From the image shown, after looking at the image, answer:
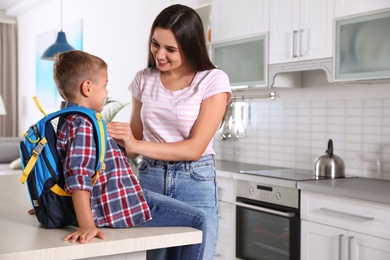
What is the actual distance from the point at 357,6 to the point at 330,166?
91 centimetres

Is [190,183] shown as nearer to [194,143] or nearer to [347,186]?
[194,143]

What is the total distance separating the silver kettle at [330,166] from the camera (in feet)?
10.4

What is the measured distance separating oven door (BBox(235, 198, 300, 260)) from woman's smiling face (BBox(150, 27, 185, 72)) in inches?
58.3

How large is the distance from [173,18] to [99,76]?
418 millimetres

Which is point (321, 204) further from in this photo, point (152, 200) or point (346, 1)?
point (152, 200)

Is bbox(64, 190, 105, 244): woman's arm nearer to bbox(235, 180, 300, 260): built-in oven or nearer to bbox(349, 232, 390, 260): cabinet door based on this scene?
bbox(349, 232, 390, 260): cabinet door

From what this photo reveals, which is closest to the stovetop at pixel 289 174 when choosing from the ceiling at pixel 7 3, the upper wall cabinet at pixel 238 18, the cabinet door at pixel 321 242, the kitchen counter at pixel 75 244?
the cabinet door at pixel 321 242

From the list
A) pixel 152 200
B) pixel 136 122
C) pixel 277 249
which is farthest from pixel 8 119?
pixel 152 200

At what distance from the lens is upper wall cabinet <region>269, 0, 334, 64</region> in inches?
122

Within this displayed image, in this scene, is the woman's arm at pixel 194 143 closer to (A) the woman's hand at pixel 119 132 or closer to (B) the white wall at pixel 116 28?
(A) the woman's hand at pixel 119 132

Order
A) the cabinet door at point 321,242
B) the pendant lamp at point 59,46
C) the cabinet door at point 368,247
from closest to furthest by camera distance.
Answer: the cabinet door at point 368,247 < the cabinet door at point 321,242 < the pendant lamp at point 59,46

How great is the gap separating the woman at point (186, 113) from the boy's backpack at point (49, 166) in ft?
1.28

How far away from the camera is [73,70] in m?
1.48

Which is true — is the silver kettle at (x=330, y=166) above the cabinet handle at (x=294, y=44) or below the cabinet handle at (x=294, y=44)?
below
